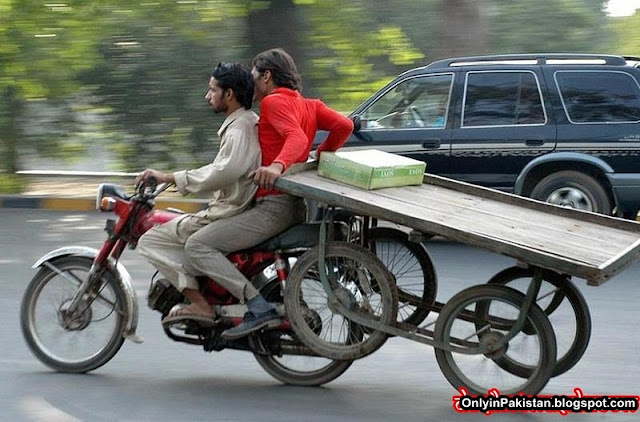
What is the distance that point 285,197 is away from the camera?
237 inches

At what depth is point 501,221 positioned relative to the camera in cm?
574

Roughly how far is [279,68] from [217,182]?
25.5 inches

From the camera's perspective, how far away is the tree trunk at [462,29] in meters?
14.5

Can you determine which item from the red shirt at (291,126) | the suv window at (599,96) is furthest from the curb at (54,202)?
the red shirt at (291,126)

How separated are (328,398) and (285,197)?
1.03m

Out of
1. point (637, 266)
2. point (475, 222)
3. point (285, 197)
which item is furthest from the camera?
point (637, 266)

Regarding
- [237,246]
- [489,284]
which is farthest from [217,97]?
[489,284]

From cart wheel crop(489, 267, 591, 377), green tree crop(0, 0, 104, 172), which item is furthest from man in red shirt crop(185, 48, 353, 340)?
green tree crop(0, 0, 104, 172)

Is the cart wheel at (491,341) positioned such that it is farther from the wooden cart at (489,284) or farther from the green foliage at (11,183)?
the green foliage at (11,183)

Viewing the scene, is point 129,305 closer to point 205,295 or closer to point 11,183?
point 205,295

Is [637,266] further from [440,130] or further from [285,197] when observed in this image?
[285,197]

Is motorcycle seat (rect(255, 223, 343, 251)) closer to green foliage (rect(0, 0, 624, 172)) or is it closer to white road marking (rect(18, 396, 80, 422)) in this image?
white road marking (rect(18, 396, 80, 422))

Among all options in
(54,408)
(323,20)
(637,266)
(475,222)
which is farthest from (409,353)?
(323,20)

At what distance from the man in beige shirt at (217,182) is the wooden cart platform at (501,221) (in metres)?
0.29
